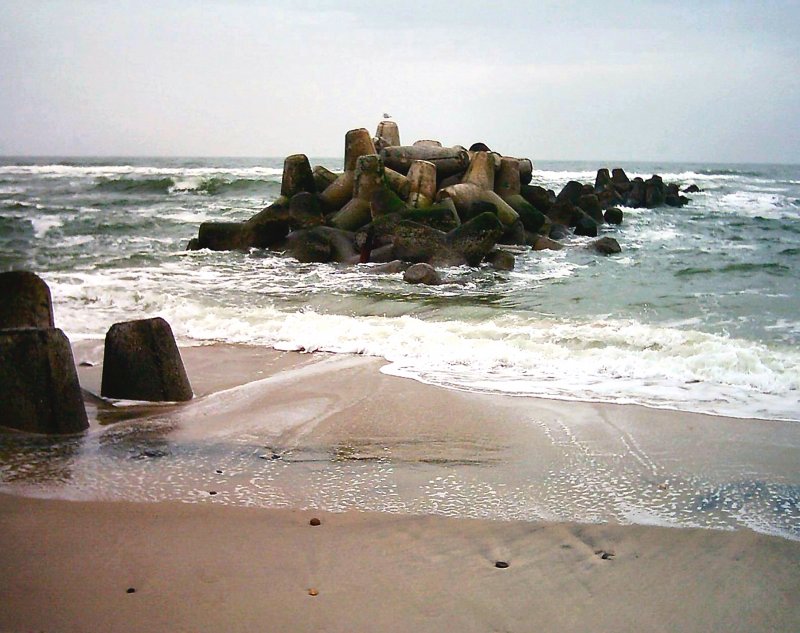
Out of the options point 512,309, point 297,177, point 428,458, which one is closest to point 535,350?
point 512,309

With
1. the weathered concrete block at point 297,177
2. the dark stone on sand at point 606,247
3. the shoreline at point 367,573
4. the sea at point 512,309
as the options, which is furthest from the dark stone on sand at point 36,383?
the dark stone on sand at point 606,247

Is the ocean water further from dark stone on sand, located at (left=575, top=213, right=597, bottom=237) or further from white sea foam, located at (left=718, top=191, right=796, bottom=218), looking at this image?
white sea foam, located at (left=718, top=191, right=796, bottom=218)

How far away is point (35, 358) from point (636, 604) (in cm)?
341

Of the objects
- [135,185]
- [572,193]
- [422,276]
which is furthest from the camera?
[135,185]

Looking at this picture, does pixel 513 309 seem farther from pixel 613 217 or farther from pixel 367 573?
pixel 613 217

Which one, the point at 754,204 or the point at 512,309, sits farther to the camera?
the point at 754,204

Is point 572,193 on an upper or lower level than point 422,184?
→ lower

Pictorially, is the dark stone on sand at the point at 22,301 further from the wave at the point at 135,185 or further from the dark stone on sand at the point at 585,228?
the wave at the point at 135,185

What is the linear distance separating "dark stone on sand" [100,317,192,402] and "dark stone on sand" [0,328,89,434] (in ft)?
2.21

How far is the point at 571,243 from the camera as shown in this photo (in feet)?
59.7

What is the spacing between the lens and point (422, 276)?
1209 centimetres

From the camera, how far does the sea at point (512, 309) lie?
20.3 feet

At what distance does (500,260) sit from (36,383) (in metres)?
10.2

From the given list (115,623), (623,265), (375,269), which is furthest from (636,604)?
(623,265)
